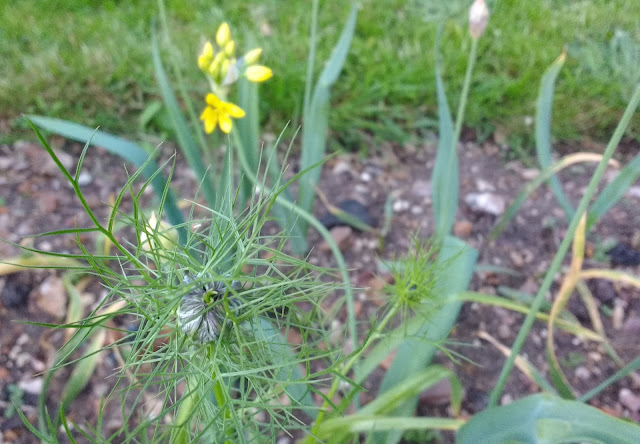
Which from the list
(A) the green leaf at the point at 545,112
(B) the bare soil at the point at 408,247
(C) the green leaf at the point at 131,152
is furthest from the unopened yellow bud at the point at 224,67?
(A) the green leaf at the point at 545,112

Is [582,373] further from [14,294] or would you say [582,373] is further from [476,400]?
[14,294]

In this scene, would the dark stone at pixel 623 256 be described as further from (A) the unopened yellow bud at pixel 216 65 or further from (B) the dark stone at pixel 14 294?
(B) the dark stone at pixel 14 294

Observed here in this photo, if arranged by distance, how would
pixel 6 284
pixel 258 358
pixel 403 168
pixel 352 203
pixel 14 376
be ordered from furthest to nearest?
pixel 403 168 → pixel 352 203 → pixel 6 284 → pixel 14 376 → pixel 258 358

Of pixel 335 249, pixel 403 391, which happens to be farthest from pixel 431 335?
pixel 335 249

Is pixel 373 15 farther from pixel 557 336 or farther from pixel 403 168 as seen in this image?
pixel 557 336

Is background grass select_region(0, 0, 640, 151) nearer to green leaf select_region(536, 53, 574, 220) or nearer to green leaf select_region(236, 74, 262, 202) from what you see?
green leaf select_region(236, 74, 262, 202)

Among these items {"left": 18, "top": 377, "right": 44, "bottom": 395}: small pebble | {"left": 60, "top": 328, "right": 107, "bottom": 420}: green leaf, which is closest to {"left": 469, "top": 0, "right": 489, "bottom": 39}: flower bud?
{"left": 60, "top": 328, "right": 107, "bottom": 420}: green leaf

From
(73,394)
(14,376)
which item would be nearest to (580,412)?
(73,394)
